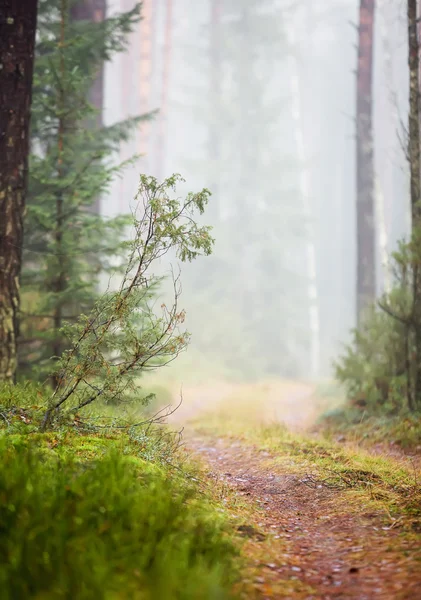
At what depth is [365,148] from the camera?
1620cm

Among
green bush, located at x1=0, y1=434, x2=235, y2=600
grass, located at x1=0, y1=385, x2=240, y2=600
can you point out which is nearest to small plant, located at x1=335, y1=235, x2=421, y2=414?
grass, located at x1=0, y1=385, x2=240, y2=600

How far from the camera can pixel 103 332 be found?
16.8 ft

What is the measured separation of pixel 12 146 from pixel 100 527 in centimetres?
527

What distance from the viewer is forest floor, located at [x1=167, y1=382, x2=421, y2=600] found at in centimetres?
339

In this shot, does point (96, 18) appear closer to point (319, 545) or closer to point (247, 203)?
point (319, 545)

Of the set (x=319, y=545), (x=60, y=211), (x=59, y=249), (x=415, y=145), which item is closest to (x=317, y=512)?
(x=319, y=545)

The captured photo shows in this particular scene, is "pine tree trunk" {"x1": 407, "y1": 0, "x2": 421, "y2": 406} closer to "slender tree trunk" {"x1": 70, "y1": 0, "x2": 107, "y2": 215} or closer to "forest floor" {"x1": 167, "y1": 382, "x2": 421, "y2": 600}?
"forest floor" {"x1": 167, "y1": 382, "x2": 421, "y2": 600}

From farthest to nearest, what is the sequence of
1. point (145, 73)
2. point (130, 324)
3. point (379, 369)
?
point (145, 73) < point (379, 369) < point (130, 324)

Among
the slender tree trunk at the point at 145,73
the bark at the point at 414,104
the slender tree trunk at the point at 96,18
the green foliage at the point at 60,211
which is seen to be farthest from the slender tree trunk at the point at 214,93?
the bark at the point at 414,104

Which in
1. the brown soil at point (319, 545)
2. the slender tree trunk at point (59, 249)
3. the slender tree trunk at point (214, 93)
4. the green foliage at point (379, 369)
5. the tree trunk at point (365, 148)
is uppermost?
the slender tree trunk at point (214, 93)

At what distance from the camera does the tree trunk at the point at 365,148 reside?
15.9 meters

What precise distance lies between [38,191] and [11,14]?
2.79m

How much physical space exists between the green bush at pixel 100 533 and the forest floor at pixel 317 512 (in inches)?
14.1

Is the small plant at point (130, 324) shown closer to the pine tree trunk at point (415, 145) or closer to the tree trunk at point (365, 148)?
the pine tree trunk at point (415, 145)
